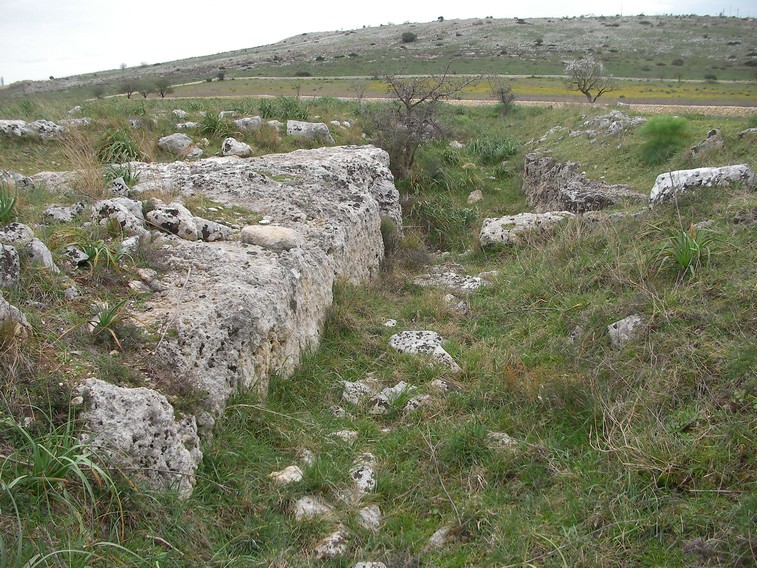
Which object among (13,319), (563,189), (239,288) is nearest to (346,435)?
(239,288)

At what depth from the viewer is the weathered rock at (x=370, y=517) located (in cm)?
340

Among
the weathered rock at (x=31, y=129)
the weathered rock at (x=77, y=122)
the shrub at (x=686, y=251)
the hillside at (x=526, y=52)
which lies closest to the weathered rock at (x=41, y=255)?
the shrub at (x=686, y=251)

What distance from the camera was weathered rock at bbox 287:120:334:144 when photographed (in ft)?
38.9

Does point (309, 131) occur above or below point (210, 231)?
above

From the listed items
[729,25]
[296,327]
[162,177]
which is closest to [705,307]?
[296,327]

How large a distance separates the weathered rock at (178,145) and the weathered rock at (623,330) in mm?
7934

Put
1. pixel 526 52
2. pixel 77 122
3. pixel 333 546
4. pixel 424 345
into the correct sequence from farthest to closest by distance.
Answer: pixel 526 52 → pixel 77 122 → pixel 424 345 → pixel 333 546

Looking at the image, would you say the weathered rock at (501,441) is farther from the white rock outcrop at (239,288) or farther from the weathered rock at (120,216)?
the weathered rock at (120,216)

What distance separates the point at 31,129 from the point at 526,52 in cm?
5928

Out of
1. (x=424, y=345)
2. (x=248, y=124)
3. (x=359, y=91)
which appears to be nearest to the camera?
(x=424, y=345)

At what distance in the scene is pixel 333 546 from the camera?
317 centimetres

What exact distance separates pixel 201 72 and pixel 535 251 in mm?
60171

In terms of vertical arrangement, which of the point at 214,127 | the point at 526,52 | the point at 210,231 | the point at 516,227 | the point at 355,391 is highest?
the point at 526,52

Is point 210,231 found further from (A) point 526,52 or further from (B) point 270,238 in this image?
(A) point 526,52
